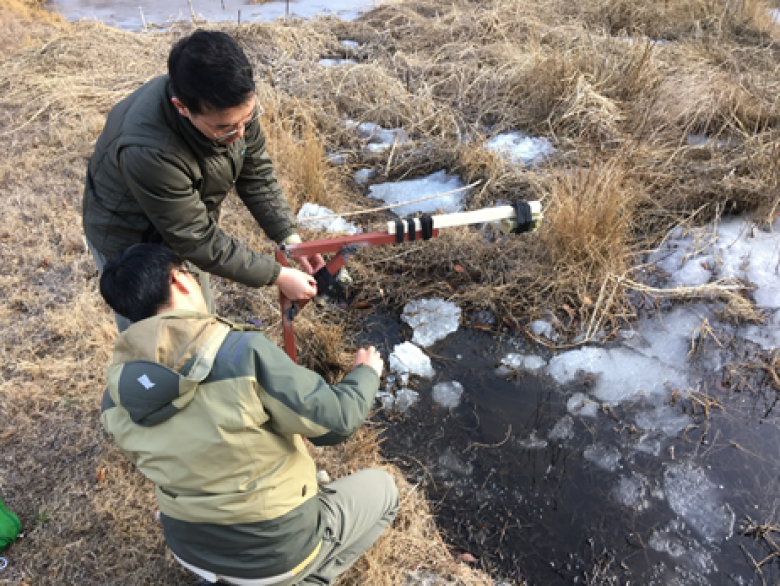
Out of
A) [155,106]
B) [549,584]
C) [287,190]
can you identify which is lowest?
[549,584]

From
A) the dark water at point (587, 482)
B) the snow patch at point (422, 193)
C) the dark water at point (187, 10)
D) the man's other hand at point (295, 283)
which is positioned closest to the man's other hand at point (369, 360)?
the man's other hand at point (295, 283)

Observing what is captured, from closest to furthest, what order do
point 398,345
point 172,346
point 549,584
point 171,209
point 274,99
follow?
point 172,346 → point 171,209 → point 549,584 → point 398,345 → point 274,99

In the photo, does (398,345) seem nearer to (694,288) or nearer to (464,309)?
(464,309)

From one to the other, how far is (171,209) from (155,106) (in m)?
0.33

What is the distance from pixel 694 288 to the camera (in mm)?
3295

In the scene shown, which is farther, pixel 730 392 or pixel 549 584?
A: pixel 730 392

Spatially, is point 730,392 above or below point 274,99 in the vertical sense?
below

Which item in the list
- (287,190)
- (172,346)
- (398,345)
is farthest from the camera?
(287,190)

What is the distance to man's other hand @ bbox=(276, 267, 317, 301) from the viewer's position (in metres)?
2.01

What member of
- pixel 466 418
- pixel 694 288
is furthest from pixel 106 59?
pixel 694 288

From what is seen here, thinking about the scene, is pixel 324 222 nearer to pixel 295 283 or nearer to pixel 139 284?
pixel 295 283

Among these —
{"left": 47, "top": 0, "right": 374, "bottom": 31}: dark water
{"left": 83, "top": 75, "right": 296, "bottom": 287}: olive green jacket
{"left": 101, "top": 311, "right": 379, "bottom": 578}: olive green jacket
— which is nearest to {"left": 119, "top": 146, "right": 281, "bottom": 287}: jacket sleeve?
{"left": 83, "top": 75, "right": 296, "bottom": 287}: olive green jacket

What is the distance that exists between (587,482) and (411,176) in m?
2.94

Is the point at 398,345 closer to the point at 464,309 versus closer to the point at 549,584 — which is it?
the point at 464,309
